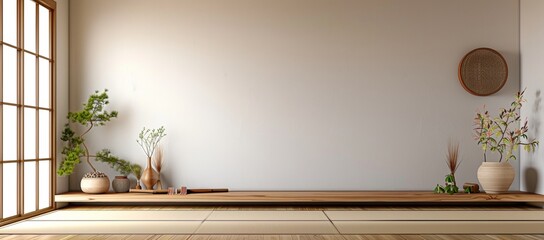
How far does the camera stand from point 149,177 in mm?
6570

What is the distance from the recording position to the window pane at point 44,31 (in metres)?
6.12

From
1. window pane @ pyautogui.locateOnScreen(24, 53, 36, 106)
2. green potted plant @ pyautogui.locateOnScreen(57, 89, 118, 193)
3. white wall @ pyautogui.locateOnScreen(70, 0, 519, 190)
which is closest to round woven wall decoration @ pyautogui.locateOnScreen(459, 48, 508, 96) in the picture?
white wall @ pyautogui.locateOnScreen(70, 0, 519, 190)

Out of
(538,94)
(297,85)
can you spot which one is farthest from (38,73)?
(538,94)

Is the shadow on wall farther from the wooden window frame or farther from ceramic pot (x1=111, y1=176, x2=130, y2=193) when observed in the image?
the wooden window frame

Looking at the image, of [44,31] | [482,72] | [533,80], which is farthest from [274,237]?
[533,80]

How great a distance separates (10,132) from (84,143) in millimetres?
1470

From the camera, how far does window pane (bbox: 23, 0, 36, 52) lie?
5.72 metres

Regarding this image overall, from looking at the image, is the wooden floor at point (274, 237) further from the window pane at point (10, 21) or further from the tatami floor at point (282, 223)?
the window pane at point (10, 21)

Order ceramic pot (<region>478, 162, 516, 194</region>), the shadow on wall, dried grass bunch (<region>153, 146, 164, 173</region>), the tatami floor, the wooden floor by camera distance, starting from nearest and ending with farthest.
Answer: the wooden floor
the tatami floor
ceramic pot (<region>478, 162, 516, 194</region>)
the shadow on wall
dried grass bunch (<region>153, 146, 164, 173</region>)

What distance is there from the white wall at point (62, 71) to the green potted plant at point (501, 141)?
438cm

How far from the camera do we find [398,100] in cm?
689

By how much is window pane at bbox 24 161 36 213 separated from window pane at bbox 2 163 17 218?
9.2 inches

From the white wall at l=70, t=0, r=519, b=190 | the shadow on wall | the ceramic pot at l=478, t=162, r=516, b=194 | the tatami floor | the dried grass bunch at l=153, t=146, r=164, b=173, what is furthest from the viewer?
the white wall at l=70, t=0, r=519, b=190

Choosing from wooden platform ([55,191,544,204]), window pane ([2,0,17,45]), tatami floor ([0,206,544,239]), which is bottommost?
tatami floor ([0,206,544,239])
